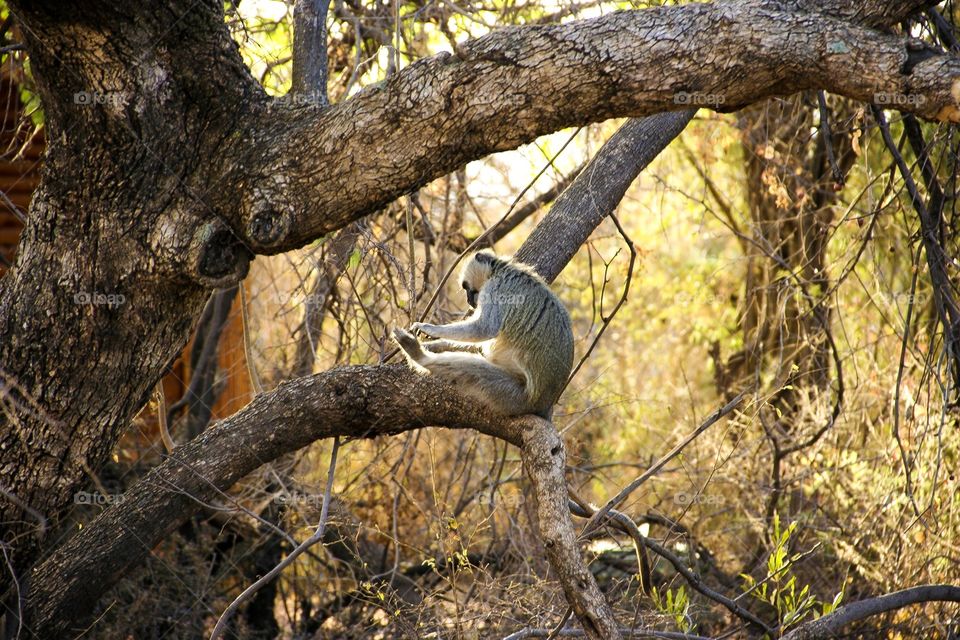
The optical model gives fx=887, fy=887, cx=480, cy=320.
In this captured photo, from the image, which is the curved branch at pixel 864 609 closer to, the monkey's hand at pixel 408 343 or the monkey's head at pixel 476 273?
the monkey's hand at pixel 408 343

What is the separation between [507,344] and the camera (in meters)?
4.36

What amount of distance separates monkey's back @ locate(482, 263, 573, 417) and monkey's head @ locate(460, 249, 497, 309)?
122 millimetres

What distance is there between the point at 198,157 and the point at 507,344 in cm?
176

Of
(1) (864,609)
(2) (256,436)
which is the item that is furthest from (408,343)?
(1) (864,609)

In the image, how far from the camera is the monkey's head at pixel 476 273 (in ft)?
15.0

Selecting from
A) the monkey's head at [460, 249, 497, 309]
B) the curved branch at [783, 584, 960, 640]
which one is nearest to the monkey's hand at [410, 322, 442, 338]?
the monkey's head at [460, 249, 497, 309]

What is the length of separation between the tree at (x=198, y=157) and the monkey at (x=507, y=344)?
1.74 feet

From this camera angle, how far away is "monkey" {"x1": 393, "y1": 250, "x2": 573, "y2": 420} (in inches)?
157

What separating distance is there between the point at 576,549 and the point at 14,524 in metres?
2.11

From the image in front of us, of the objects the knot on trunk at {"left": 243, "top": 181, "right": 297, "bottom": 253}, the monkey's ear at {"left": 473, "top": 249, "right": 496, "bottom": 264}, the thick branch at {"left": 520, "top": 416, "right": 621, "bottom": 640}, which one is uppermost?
the monkey's ear at {"left": 473, "top": 249, "right": 496, "bottom": 264}

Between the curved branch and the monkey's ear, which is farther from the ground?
the monkey's ear

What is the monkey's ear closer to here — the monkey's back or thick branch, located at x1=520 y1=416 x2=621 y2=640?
the monkey's back

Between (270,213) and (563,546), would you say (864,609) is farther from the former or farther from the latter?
(270,213)

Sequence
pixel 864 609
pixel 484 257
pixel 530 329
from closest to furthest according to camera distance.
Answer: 1. pixel 864 609
2. pixel 530 329
3. pixel 484 257
